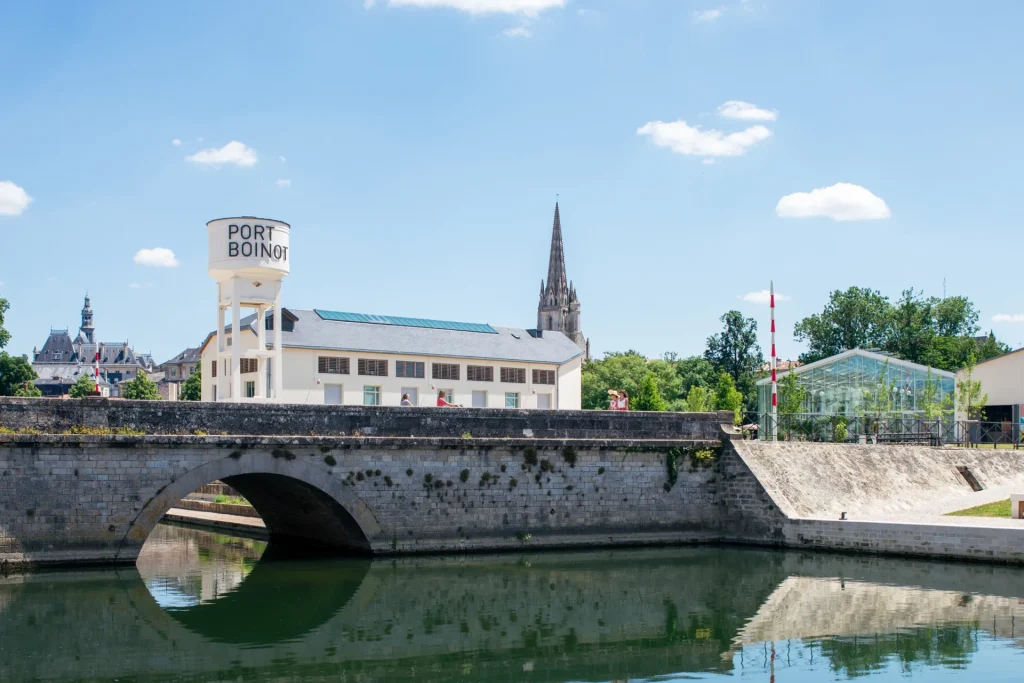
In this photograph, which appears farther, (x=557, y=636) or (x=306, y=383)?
(x=306, y=383)

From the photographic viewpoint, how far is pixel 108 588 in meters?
19.0

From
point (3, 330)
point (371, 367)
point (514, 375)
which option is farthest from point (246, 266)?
point (3, 330)

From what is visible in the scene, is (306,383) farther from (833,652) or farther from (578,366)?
(833,652)

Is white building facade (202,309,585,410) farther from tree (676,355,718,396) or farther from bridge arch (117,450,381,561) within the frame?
tree (676,355,718,396)

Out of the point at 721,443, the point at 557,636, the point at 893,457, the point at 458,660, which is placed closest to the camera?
the point at 458,660

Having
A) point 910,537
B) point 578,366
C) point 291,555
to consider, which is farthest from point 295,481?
point 578,366

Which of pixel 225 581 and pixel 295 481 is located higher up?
pixel 295 481

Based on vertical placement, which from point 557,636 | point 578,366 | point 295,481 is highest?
point 578,366

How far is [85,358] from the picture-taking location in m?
168

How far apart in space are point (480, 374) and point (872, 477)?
22.9m

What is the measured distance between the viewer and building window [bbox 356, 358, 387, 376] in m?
45.0

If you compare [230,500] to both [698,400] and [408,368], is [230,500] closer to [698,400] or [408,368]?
[408,368]

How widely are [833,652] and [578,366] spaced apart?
3900 centimetres

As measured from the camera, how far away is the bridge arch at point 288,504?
2088cm
